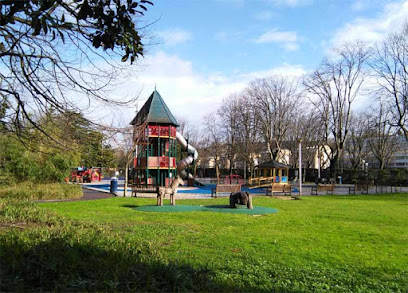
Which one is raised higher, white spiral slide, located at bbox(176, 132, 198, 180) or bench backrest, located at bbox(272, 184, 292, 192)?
white spiral slide, located at bbox(176, 132, 198, 180)

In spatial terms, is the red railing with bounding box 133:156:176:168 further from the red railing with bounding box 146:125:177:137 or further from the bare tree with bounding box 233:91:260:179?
the bare tree with bounding box 233:91:260:179

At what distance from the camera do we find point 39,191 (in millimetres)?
19094

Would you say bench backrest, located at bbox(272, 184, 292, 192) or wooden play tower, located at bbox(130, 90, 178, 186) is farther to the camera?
wooden play tower, located at bbox(130, 90, 178, 186)

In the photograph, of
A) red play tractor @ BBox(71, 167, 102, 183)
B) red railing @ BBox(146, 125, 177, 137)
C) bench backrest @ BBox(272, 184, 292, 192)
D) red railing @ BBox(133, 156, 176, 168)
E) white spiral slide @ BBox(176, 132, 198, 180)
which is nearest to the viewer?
bench backrest @ BBox(272, 184, 292, 192)

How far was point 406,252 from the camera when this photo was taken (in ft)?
25.1

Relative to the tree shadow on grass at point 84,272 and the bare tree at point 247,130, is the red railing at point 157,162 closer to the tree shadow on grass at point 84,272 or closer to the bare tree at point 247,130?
the bare tree at point 247,130

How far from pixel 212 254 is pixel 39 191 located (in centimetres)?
1487

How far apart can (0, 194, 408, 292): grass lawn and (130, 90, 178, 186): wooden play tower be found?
69.4ft

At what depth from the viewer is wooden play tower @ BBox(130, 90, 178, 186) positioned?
109ft

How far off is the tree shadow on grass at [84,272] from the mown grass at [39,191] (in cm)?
1435

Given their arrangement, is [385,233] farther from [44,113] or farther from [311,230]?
[44,113]

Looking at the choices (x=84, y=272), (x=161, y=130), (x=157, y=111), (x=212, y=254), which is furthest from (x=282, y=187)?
(x=84, y=272)

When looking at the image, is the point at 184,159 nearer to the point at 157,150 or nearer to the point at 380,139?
the point at 157,150

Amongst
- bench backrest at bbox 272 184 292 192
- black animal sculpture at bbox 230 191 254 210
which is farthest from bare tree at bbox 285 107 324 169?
black animal sculpture at bbox 230 191 254 210
